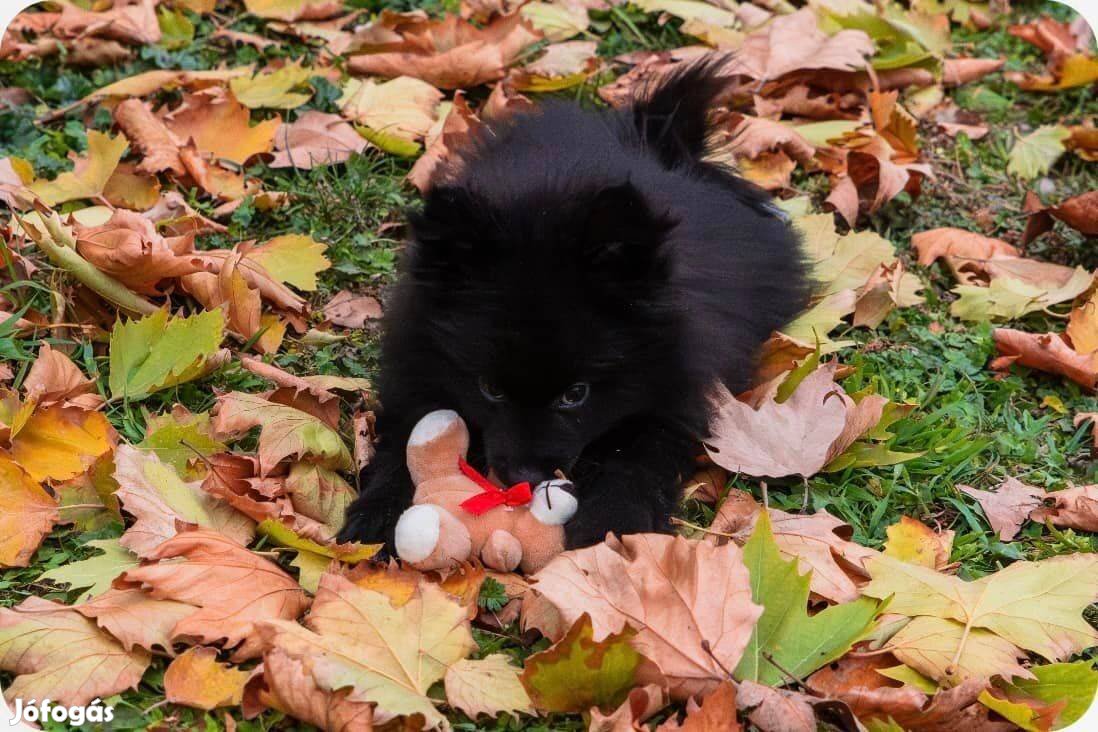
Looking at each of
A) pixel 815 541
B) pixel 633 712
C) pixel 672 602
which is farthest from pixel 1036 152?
pixel 633 712

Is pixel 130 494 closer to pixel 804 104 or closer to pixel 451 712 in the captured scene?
pixel 451 712

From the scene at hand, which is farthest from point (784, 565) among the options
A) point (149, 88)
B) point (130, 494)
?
point (149, 88)

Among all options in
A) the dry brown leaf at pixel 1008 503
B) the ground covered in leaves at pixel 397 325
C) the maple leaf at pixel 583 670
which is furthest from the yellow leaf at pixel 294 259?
the dry brown leaf at pixel 1008 503

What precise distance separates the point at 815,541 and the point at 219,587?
143cm

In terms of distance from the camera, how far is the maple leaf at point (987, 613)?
104 inches

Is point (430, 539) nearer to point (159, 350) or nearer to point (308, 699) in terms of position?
point (308, 699)

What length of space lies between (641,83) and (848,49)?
975mm

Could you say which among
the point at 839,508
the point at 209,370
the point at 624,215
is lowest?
the point at 839,508

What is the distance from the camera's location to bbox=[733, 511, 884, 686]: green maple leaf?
8.29ft

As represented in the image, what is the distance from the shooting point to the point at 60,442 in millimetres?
3098

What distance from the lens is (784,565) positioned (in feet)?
Answer: 8.42

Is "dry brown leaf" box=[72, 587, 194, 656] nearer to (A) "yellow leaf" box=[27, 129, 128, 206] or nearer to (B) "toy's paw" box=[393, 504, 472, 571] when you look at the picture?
(B) "toy's paw" box=[393, 504, 472, 571]

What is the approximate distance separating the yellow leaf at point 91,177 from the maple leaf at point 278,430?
48.6 inches

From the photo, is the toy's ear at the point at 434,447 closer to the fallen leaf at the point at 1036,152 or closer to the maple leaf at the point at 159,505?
the maple leaf at the point at 159,505
